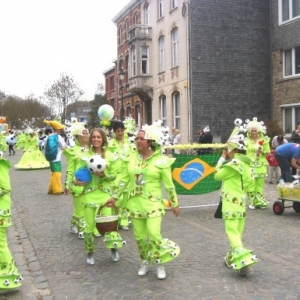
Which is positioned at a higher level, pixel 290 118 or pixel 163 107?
pixel 163 107

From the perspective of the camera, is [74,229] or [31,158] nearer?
[74,229]

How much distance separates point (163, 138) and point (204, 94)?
20.0 metres

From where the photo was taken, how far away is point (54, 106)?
55.7 metres

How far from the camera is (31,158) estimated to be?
22625mm

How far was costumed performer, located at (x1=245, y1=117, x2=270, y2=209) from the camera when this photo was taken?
10.4 meters

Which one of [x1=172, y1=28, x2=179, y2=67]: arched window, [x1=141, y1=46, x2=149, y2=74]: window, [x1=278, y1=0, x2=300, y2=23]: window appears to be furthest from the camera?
[x1=141, y1=46, x2=149, y2=74]: window

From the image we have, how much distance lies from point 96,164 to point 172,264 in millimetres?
1661

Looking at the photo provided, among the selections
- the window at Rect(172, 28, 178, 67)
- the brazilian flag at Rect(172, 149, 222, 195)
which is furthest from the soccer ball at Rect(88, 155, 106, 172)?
the window at Rect(172, 28, 178, 67)

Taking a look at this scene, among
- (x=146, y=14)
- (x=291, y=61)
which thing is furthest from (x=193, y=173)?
(x=146, y=14)

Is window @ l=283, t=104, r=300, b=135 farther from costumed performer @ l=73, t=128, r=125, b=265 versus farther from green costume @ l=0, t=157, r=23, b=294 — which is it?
green costume @ l=0, t=157, r=23, b=294

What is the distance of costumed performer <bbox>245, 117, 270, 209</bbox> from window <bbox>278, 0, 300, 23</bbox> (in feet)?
49.3

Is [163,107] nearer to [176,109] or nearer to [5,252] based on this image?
[176,109]

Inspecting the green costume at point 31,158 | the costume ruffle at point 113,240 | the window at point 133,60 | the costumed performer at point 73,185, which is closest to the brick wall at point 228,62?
the window at point 133,60

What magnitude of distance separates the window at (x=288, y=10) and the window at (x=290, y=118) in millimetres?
4584
